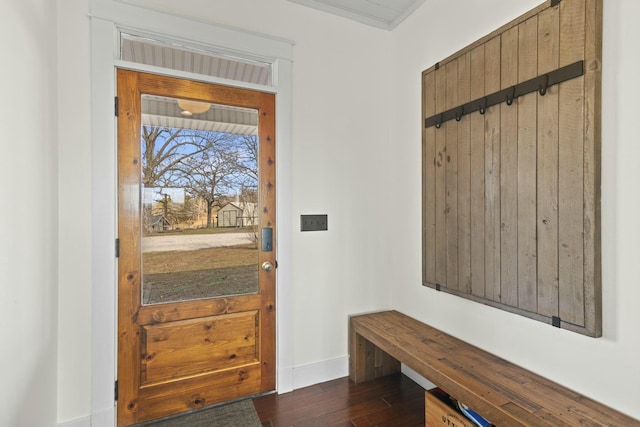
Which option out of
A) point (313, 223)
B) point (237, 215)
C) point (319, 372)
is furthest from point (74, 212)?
point (319, 372)

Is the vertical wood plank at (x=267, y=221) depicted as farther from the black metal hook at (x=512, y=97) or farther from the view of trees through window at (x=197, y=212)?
the black metal hook at (x=512, y=97)

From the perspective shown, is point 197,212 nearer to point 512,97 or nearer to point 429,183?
point 429,183

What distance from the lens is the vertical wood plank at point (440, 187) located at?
2.18 m

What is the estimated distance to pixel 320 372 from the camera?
8.04 ft

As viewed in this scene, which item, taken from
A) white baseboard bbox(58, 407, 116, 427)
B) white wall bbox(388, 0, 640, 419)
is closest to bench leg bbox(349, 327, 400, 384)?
white wall bbox(388, 0, 640, 419)

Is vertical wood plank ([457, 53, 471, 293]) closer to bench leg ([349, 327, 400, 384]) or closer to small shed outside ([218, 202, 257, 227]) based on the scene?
bench leg ([349, 327, 400, 384])

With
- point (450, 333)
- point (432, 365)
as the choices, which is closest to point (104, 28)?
point (432, 365)

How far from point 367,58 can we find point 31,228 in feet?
8.04

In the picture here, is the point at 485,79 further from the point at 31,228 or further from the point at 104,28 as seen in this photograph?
the point at 31,228

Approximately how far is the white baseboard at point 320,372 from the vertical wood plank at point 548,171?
4.89ft

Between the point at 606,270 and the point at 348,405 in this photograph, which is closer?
the point at 606,270

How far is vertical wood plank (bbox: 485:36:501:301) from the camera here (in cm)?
182

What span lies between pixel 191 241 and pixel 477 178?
6.05 ft

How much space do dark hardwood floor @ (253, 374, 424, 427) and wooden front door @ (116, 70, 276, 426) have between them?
0.24 metres
